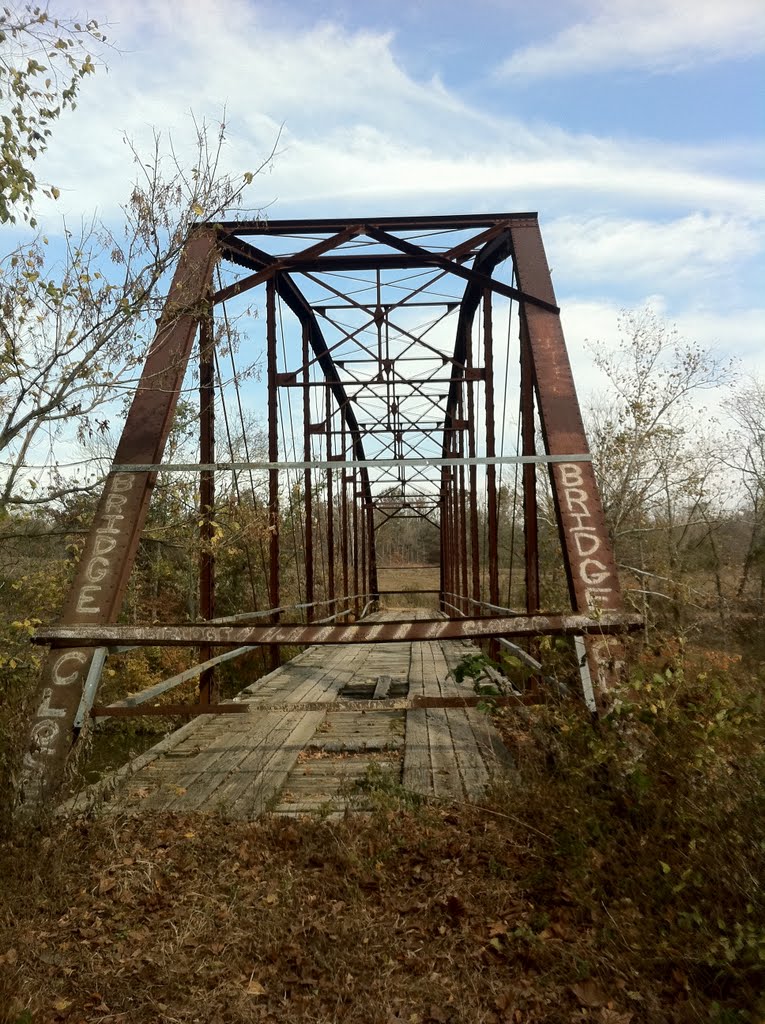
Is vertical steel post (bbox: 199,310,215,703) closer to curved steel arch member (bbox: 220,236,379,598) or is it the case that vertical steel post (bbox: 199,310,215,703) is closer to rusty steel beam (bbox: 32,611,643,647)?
curved steel arch member (bbox: 220,236,379,598)

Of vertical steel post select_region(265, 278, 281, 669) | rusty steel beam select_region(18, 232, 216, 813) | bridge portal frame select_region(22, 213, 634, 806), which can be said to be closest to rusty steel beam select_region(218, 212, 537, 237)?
bridge portal frame select_region(22, 213, 634, 806)

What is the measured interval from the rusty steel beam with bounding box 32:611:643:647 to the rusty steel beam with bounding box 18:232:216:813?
147mm

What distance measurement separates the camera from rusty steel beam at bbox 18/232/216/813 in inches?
157

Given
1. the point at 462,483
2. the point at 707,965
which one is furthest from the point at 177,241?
the point at 462,483

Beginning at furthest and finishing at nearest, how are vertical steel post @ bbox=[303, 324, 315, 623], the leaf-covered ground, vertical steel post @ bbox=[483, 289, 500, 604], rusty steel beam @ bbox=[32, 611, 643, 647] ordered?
vertical steel post @ bbox=[303, 324, 315, 623] < vertical steel post @ bbox=[483, 289, 500, 604] < rusty steel beam @ bbox=[32, 611, 643, 647] < the leaf-covered ground

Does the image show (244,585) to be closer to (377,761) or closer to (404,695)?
(404,695)

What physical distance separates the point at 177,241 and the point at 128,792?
3819 millimetres

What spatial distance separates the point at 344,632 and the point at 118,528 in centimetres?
180

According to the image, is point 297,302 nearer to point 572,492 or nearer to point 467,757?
point 572,492

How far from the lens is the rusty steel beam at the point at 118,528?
4000 mm

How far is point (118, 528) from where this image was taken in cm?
487

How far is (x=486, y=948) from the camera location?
2.73m

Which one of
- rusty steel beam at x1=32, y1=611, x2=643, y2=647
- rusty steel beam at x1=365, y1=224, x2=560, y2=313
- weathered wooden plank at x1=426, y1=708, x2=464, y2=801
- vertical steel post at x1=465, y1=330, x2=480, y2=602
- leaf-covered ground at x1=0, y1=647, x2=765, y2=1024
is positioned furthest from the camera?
vertical steel post at x1=465, y1=330, x2=480, y2=602

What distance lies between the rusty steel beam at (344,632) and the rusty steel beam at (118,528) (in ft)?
0.48
